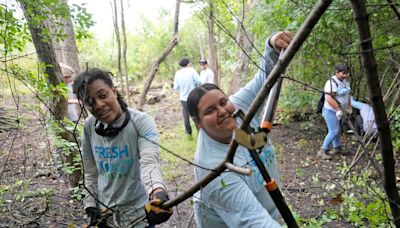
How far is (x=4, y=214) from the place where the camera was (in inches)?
120

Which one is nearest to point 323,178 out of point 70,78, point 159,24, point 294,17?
point 294,17

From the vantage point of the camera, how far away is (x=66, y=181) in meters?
4.21

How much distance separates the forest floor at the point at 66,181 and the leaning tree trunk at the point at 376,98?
2.85 ft

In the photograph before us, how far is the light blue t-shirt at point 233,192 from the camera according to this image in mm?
1327

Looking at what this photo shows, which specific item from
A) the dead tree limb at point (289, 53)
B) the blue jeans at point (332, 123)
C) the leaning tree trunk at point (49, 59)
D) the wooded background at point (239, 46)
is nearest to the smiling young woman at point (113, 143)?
the wooded background at point (239, 46)

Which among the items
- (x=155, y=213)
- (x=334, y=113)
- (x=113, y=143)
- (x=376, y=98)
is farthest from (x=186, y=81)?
(x=376, y=98)

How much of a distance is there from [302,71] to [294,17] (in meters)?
2.32

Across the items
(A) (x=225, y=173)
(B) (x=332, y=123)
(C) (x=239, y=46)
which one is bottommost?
(B) (x=332, y=123)

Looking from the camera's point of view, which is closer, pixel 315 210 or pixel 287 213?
pixel 287 213

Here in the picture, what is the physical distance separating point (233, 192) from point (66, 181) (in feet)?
11.4

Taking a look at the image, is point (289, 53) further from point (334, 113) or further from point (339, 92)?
point (334, 113)

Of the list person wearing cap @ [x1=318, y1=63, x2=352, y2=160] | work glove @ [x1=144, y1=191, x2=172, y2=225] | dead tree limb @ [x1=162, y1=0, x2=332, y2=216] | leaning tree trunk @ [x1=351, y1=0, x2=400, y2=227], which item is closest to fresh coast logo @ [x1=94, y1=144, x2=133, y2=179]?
work glove @ [x1=144, y1=191, x2=172, y2=225]

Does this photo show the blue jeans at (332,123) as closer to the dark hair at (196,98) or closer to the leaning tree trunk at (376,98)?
the dark hair at (196,98)

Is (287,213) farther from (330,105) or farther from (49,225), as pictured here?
(330,105)
